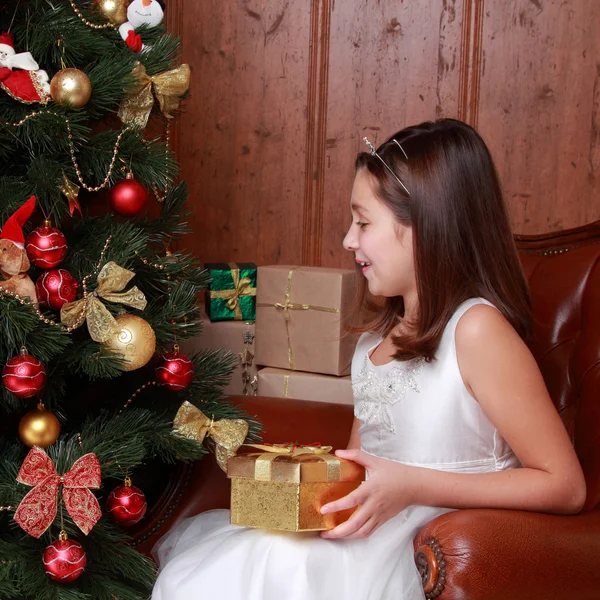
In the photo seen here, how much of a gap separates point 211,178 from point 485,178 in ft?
4.78

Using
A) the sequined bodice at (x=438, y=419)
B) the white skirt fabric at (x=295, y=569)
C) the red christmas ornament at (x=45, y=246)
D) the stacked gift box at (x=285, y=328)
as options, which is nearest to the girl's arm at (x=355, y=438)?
the sequined bodice at (x=438, y=419)

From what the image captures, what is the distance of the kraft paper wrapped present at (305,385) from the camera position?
2.10 m

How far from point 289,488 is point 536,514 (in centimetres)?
36

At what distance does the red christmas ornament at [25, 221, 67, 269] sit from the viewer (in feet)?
4.39

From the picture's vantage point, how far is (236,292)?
226 centimetres

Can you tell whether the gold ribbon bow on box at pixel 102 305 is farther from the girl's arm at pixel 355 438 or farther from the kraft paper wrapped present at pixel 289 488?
the girl's arm at pixel 355 438

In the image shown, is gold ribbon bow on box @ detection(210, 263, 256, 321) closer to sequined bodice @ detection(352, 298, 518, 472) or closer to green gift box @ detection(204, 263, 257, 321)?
green gift box @ detection(204, 263, 257, 321)

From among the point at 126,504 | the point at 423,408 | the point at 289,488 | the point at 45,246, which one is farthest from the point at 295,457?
the point at 45,246

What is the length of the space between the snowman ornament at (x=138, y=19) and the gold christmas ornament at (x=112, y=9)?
0.03ft

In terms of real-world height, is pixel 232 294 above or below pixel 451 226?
below

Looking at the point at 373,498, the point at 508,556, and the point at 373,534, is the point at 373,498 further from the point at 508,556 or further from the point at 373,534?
the point at 508,556

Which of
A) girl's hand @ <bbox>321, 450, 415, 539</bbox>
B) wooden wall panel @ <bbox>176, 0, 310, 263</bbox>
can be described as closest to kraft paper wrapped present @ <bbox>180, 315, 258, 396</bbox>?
wooden wall panel @ <bbox>176, 0, 310, 263</bbox>

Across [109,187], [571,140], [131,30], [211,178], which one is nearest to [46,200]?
[109,187]

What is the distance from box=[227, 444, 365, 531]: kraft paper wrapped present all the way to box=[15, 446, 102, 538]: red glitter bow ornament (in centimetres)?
25
